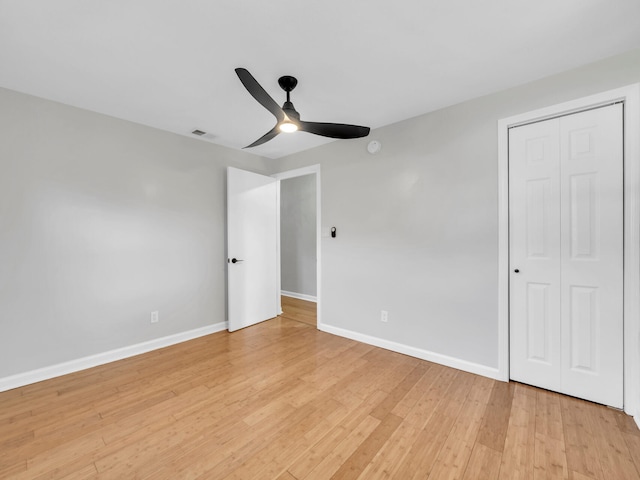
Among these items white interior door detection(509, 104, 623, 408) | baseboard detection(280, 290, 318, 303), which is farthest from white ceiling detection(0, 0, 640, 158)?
baseboard detection(280, 290, 318, 303)

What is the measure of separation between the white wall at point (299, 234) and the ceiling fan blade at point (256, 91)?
3.43 metres

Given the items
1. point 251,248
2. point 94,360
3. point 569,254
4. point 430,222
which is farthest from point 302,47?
point 94,360

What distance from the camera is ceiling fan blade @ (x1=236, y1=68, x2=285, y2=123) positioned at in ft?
5.30

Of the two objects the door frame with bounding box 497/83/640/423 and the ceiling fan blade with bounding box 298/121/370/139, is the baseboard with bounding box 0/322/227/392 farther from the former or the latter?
the door frame with bounding box 497/83/640/423

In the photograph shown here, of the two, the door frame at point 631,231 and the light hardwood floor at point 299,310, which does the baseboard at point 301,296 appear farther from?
the door frame at point 631,231

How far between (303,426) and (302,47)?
2.52m

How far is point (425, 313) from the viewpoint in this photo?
2695 millimetres

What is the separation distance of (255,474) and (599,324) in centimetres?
252

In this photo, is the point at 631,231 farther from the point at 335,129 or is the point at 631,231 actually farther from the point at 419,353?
the point at 335,129

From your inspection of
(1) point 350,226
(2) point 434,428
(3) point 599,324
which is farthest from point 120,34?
(3) point 599,324

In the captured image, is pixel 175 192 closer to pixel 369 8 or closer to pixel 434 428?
pixel 369 8

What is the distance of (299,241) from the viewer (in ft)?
18.3

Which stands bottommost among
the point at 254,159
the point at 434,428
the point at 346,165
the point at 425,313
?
the point at 434,428

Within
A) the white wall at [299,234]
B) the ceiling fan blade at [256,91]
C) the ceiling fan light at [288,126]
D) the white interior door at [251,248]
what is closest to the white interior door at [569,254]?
the ceiling fan light at [288,126]
